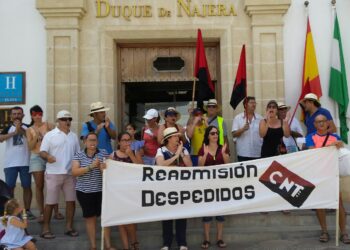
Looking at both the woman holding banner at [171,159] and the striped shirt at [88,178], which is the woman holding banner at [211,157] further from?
→ the striped shirt at [88,178]

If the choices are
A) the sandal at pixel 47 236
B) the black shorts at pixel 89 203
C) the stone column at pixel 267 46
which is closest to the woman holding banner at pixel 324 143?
the stone column at pixel 267 46

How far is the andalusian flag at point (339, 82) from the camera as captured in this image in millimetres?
8219

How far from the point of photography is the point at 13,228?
5.60m

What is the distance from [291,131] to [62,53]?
14.2 ft

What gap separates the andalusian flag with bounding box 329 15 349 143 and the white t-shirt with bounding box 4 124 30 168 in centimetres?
537

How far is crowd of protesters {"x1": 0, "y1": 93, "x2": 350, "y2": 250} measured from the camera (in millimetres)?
6117

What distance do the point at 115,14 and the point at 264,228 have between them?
469 centimetres

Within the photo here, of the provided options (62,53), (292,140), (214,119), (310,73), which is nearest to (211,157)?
(214,119)

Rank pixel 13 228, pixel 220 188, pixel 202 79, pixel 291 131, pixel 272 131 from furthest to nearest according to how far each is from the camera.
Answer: pixel 291 131 < pixel 202 79 < pixel 272 131 < pixel 220 188 < pixel 13 228

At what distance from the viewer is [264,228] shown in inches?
269

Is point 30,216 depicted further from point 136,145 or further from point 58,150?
point 136,145

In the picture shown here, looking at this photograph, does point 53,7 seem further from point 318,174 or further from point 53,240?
point 318,174

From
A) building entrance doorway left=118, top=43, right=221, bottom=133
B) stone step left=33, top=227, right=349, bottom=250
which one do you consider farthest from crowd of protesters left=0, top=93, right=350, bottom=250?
building entrance doorway left=118, top=43, right=221, bottom=133

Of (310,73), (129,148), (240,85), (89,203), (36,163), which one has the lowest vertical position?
(89,203)
